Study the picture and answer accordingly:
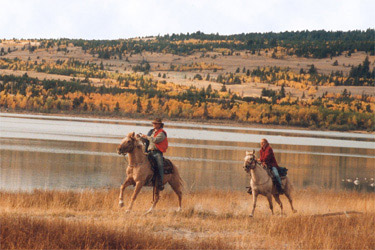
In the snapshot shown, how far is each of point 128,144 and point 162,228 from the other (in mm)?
2760

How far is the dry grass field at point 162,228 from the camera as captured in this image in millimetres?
11234

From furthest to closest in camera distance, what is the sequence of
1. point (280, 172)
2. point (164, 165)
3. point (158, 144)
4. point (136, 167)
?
point (280, 172), point (164, 165), point (158, 144), point (136, 167)

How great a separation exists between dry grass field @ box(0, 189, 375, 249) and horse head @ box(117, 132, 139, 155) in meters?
1.57

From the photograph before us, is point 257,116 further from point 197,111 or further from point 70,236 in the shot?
point 70,236

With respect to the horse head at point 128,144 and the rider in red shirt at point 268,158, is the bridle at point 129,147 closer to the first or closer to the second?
the horse head at point 128,144

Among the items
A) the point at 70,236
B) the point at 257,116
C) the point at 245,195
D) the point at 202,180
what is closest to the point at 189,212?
the point at 70,236

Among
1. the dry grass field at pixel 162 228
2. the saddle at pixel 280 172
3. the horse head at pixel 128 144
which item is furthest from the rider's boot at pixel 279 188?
the horse head at pixel 128 144

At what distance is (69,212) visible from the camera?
14562mm

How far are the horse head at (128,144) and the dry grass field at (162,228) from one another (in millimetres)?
1570

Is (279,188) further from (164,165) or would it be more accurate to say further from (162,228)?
(162,228)

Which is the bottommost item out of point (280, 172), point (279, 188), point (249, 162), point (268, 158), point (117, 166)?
point (117, 166)

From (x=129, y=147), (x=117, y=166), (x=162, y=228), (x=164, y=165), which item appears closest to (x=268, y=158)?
(x=164, y=165)

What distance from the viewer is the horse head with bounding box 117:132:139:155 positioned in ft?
50.2

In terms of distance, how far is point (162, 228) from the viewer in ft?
44.9
